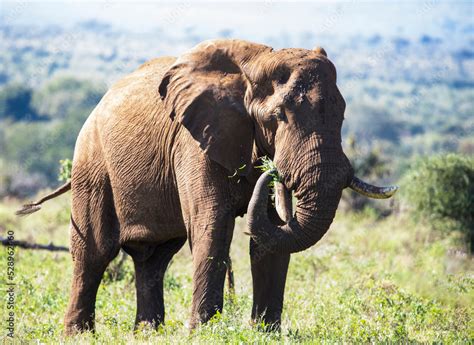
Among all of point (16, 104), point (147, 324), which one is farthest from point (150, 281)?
point (16, 104)

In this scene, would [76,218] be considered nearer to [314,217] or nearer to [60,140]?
[314,217]

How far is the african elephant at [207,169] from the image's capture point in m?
7.42

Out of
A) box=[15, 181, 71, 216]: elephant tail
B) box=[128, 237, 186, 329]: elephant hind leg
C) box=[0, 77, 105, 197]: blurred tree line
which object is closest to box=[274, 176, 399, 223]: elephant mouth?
box=[128, 237, 186, 329]: elephant hind leg

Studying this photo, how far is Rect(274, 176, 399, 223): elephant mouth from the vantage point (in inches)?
293

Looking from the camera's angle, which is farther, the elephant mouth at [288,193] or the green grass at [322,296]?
the green grass at [322,296]

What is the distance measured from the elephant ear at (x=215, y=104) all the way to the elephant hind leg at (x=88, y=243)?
1479 millimetres

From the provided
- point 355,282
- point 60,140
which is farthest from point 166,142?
point 60,140

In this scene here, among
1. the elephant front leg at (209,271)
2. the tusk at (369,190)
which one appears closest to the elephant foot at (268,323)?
the elephant front leg at (209,271)

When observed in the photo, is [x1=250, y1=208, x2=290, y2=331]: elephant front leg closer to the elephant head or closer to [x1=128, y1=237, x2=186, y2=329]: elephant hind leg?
the elephant head

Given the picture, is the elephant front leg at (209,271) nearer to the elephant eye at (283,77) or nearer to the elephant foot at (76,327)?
the elephant eye at (283,77)

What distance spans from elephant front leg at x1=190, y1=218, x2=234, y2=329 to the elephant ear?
1.91ft

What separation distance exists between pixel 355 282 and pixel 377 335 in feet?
10.3

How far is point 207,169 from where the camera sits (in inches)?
316

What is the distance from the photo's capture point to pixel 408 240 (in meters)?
16.5
